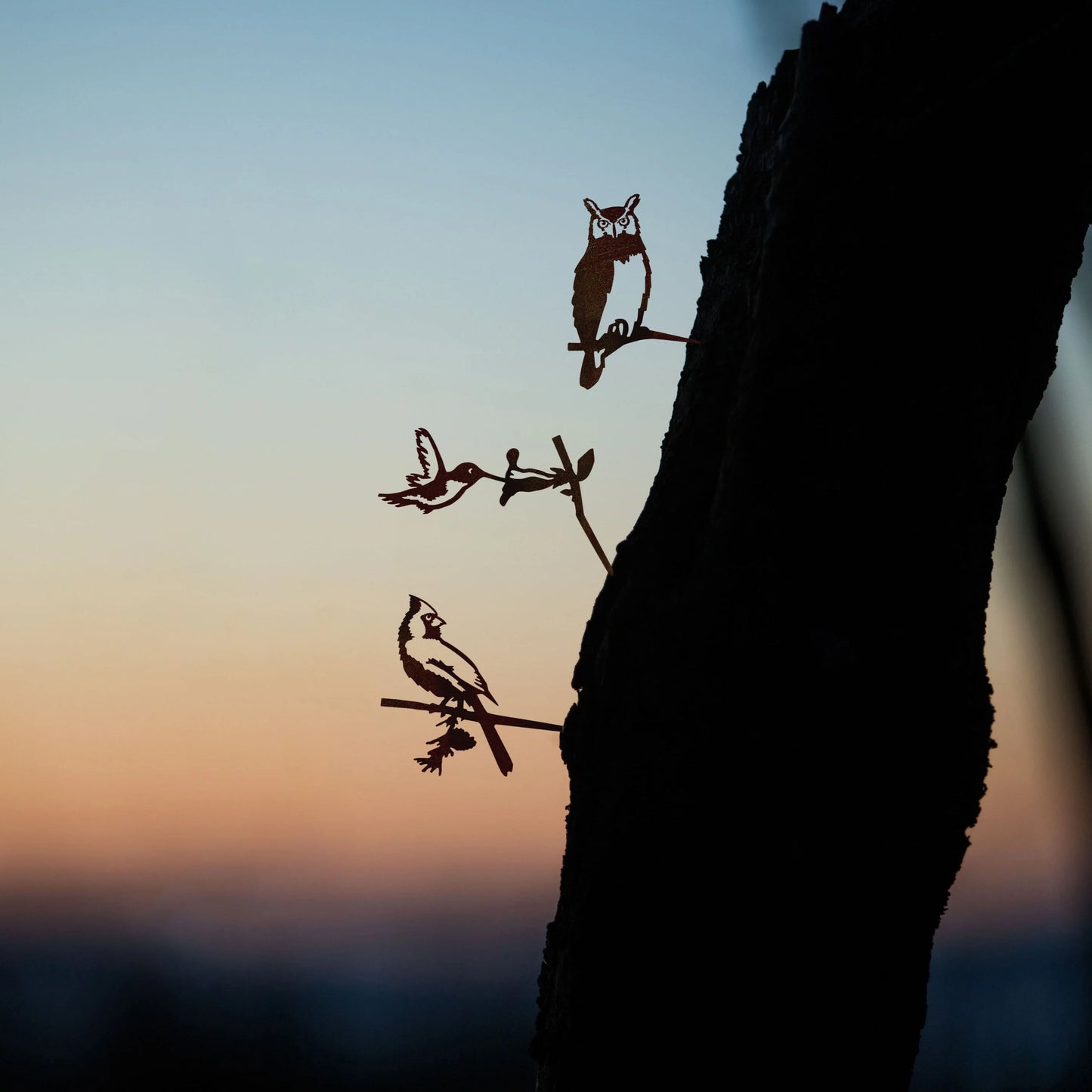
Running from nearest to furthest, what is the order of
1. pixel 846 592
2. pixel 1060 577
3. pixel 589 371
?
pixel 846 592 → pixel 1060 577 → pixel 589 371

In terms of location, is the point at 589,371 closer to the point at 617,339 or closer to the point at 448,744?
the point at 617,339

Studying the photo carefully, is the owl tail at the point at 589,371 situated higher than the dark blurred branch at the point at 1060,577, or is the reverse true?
the owl tail at the point at 589,371

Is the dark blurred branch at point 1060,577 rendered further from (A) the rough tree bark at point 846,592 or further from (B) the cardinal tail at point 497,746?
(B) the cardinal tail at point 497,746

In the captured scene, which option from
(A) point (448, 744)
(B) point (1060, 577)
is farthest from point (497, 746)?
(B) point (1060, 577)

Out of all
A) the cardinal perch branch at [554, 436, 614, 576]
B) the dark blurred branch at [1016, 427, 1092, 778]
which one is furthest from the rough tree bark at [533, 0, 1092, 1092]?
the cardinal perch branch at [554, 436, 614, 576]

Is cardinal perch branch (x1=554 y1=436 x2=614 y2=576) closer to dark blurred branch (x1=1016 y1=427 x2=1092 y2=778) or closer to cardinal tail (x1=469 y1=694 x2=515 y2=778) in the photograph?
cardinal tail (x1=469 y1=694 x2=515 y2=778)

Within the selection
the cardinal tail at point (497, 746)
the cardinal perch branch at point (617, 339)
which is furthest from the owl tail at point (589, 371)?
the cardinal tail at point (497, 746)
